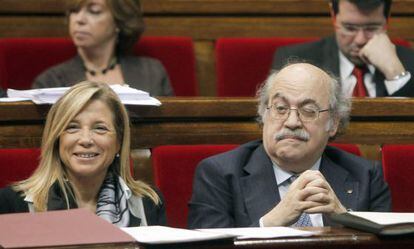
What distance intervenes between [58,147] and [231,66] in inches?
26.3

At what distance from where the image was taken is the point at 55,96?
63.2 inches

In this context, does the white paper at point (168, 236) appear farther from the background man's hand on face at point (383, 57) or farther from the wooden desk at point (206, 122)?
the background man's hand on face at point (383, 57)

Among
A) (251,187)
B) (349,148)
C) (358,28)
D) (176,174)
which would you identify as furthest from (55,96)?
(358,28)

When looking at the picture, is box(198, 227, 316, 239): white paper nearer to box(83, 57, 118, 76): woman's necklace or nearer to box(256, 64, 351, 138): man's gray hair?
box(256, 64, 351, 138): man's gray hair

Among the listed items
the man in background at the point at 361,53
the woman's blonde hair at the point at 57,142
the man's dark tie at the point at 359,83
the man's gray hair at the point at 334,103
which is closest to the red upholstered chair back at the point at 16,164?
the woman's blonde hair at the point at 57,142

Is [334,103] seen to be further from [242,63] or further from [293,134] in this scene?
[242,63]

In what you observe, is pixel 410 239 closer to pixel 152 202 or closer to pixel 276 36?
pixel 152 202

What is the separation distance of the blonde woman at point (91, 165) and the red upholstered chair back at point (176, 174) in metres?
0.06

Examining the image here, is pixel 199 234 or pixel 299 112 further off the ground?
pixel 299 112

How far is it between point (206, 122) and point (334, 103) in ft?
0.67

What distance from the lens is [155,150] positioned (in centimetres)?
161

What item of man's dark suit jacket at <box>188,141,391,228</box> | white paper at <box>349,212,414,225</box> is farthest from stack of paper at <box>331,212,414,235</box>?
man's dark suit jacket at <box>188,141,391,228</box>

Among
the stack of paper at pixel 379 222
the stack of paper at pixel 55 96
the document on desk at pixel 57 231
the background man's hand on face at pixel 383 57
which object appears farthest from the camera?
the background man's hand on face at pixel 383 57

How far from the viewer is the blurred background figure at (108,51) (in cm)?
203
